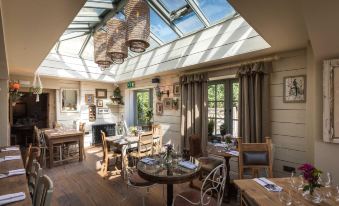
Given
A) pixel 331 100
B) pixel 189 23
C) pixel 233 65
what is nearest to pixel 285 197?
pixel 331 100

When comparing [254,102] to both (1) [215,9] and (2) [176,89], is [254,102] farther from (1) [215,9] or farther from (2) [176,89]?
(2) [176,89]

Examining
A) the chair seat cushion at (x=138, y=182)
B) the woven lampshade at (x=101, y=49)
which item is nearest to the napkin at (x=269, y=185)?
the chair seat cushion at (x=138, y=182)

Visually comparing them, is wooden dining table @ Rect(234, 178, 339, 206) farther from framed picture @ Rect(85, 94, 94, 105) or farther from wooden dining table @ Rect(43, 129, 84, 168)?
framed picture @ Rect(85, 94, 94, 105)

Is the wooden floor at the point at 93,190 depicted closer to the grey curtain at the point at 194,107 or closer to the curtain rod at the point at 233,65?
the grey curtain at the point at 194,107

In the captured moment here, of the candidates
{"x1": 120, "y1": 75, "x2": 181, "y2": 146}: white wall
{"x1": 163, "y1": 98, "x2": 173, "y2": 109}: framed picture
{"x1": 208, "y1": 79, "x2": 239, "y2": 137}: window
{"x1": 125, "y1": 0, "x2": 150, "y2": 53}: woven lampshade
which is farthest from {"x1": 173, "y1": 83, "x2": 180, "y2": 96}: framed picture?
{"x1": 125, "y1": 0, "x2": 150, "y2": 53}: woven lampshade

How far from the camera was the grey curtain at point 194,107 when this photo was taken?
4127 millimetres

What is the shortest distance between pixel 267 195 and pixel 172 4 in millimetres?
3515

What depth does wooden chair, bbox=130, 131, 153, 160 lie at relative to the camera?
12.8ft

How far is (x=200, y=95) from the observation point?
4180 millimetres

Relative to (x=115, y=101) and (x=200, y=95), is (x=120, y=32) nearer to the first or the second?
(x=200, y=95)

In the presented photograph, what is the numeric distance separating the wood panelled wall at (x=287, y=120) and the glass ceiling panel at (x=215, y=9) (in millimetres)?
1175

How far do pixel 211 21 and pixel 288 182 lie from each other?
297cm

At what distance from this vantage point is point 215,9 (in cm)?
343

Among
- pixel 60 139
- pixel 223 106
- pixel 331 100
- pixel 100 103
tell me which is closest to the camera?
pixel 331 100
